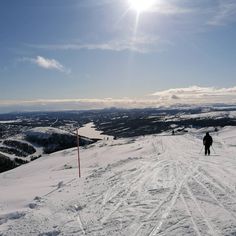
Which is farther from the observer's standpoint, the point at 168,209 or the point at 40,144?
the point at 40,144

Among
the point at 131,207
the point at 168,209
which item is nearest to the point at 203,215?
the point at 168,209

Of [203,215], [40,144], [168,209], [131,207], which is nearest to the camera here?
[203,215]

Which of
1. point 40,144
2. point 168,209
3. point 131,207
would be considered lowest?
point 40,144

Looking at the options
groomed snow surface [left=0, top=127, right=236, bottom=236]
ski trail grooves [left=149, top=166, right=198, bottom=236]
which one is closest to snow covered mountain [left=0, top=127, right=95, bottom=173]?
groomed snow surface [left=0, top=127, right=236, bottom=236]

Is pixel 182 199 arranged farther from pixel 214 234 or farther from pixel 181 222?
pixel 214 234

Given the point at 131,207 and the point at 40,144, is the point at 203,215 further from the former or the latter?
the point at 40,144

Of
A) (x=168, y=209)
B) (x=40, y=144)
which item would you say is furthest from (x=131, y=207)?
(x=40, y=144)

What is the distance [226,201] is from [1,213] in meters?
7.40

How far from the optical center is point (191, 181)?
612 inches

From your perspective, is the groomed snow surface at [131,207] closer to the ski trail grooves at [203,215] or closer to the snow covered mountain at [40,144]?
the ski trail grooves at [203,215]

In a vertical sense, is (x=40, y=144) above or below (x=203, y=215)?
below

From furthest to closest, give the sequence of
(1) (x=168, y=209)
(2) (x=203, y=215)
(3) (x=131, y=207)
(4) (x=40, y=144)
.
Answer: (4) (x=40, y=144)
(3) (x=131, y=207)
(1) (x=168, y=209)
(2) (x=203, y=215)

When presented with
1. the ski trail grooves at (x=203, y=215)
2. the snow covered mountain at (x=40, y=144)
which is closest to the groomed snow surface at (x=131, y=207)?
the ski trail grooves at (x=203, y=215)

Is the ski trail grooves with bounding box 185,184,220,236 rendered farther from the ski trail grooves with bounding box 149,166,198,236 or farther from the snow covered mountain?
the snow covered mountain
